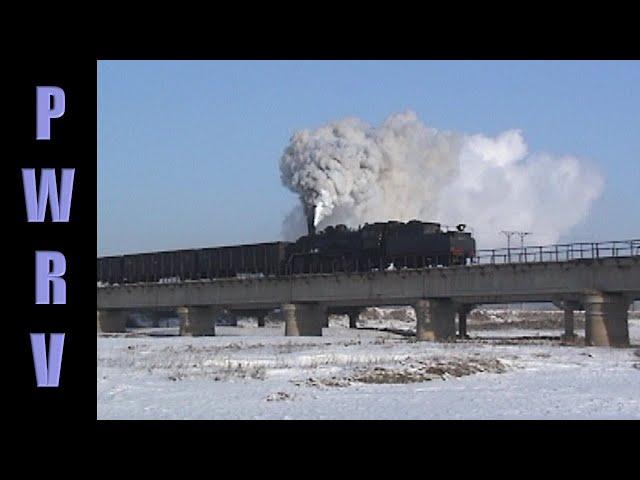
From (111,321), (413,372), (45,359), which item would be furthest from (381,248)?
(45,359)

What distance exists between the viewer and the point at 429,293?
56969 millimetres

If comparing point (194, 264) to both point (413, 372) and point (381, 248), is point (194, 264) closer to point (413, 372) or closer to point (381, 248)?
point (381, 248)

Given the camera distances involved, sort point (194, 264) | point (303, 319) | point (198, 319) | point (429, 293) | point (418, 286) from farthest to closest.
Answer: point (194, 264) < point (198, 319) < point (303, 319) < point (418, 286) < point (429, 293)

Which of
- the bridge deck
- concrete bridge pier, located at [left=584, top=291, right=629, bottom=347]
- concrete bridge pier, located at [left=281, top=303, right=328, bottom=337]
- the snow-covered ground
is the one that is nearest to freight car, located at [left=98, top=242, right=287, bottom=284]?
the bridge deck

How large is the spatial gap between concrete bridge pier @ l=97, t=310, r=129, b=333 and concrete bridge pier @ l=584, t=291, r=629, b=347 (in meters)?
48.9

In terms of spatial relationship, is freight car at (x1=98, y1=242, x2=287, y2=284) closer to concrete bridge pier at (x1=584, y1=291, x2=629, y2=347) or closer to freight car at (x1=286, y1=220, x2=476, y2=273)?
freight car at (x1=286, y1=220, x2=476, y2=273)

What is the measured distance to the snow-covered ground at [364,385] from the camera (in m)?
19.4

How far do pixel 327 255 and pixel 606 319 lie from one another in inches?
919

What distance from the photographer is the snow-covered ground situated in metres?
19.4

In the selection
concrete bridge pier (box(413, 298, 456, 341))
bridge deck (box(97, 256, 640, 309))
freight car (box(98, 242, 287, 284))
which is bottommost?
concrete bridge pier (box(413, 298, 456, 341))
